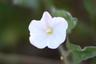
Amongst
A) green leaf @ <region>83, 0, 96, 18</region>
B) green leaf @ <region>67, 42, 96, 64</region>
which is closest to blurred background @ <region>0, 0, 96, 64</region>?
green leaf @ <region>83, 0, 96, 18</region>

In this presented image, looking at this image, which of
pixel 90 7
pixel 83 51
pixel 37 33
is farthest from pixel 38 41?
pixel 90 7

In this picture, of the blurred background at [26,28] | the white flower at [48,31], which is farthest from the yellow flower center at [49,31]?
the blurred background at [26,28]

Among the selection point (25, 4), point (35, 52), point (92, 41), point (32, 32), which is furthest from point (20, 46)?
point (32, 32)

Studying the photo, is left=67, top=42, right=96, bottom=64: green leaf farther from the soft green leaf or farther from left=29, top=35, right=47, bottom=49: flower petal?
the soft green leaf

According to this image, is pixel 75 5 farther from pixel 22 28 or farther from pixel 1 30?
pixel 1 30

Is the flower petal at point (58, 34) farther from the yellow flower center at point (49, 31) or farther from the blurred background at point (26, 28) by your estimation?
the blurred background at point (26, 28)

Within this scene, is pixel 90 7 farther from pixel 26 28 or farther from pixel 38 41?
pixel 38 41
